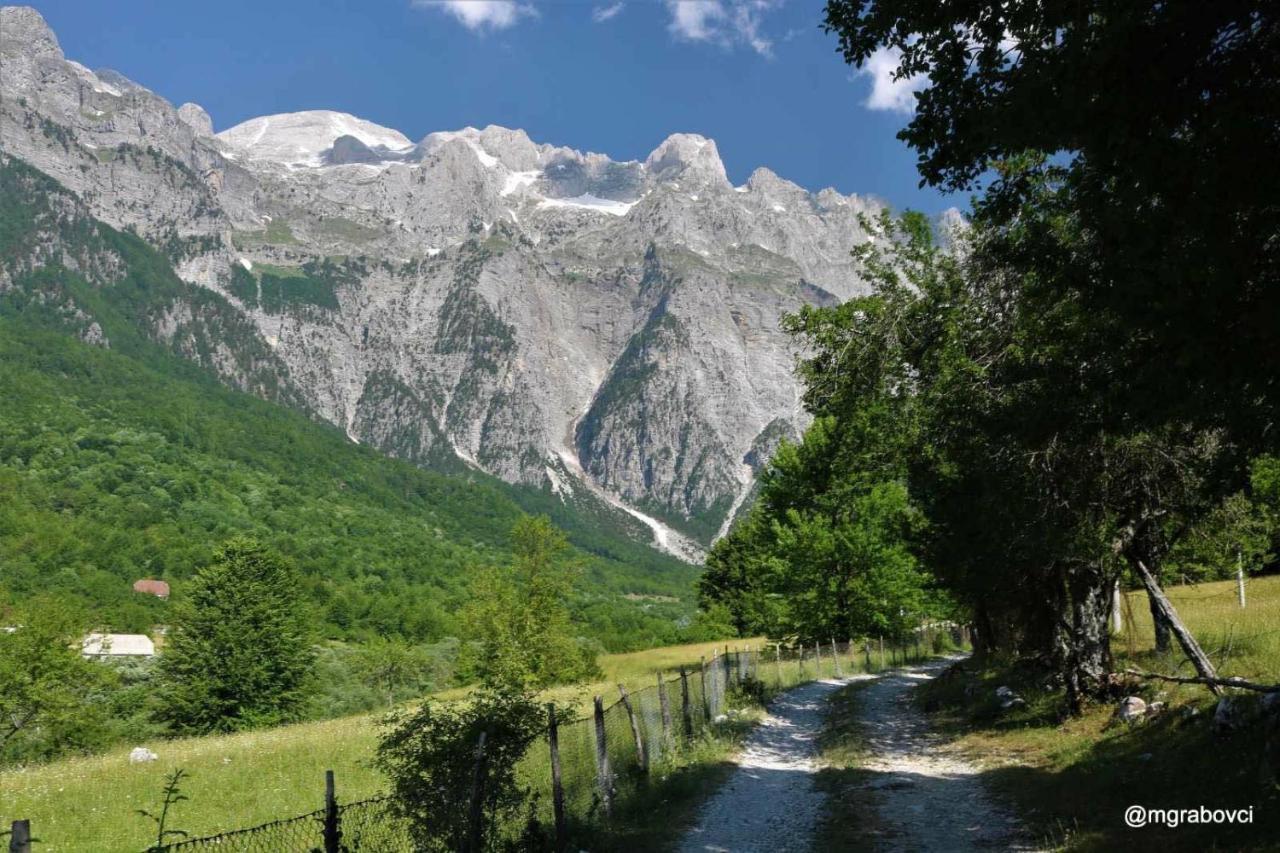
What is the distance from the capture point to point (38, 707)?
141 ft

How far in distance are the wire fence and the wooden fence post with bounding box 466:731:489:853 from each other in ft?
0.22

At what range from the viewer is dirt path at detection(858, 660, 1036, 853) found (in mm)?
9953

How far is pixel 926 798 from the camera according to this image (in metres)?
12.2

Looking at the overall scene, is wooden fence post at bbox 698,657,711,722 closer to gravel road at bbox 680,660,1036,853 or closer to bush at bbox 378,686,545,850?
gravel road at bbox 680,660,1036,853

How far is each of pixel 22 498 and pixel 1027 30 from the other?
533ft

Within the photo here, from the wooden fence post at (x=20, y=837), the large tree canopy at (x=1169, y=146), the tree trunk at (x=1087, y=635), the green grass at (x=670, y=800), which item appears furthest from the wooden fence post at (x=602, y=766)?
the tree trunk at (x=1087, y=635)

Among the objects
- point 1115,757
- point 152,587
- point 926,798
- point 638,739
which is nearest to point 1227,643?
point 1115,757

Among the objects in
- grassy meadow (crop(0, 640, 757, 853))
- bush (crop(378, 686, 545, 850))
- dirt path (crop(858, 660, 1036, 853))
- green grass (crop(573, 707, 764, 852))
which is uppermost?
bush (crop(378, 686, 545, 850))

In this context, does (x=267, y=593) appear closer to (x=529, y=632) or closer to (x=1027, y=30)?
(x=529, y=632)

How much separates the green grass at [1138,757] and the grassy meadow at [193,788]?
6647mm

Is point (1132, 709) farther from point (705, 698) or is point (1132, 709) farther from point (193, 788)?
point (193, 788)

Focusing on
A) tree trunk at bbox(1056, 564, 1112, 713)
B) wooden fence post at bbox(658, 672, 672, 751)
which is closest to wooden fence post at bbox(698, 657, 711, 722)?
wooden fence post at bbox(658, 672, 672, 751)

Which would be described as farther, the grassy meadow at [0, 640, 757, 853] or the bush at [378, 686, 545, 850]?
the grassy meadow at [0, 640, 757, 853]

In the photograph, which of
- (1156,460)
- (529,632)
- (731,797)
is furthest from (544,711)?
(529,632)
